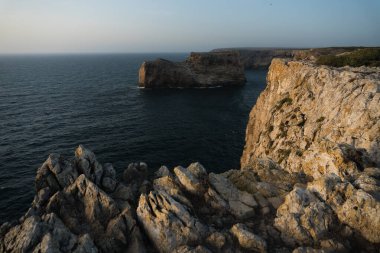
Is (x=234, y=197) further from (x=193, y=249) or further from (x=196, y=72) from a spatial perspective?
(x=196, y=72)

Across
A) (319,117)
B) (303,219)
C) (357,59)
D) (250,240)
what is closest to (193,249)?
(250,240)

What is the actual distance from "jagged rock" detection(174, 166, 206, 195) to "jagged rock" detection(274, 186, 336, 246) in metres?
5.94

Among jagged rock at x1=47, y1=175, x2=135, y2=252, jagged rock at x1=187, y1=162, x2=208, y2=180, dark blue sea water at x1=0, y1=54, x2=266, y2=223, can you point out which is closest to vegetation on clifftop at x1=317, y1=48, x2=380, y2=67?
dark blue sea water at x1=0, y1=54, x2=266, y2=223

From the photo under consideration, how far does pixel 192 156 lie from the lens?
5791 cm

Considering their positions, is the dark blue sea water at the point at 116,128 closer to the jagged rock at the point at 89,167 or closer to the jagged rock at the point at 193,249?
the jagged rock at the point at 89,167

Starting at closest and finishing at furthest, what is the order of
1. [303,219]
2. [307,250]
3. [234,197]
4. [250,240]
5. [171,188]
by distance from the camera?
[307,250] → [250,240] → [303,219] → [234,197] → [171,188]

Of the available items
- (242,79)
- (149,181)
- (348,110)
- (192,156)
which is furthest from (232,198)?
(242,79)

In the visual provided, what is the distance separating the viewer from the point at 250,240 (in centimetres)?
1711

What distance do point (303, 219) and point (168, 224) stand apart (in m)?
8.42

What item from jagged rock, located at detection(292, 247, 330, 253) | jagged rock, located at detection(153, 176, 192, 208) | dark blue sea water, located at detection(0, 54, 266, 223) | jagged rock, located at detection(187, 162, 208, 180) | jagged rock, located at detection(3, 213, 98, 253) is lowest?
dark blue sea water, located at detection(0, 54, 266, 223)

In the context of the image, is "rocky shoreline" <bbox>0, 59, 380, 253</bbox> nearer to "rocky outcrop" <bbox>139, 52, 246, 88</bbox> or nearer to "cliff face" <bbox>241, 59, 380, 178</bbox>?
"cliff face" <bbox>241, 59, 380, 178</bbox>

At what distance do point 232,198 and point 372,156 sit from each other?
12.3 m

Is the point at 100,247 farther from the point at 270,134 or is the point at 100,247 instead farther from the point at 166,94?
the point at 166,94

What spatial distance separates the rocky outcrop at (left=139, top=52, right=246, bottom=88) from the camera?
129 m
